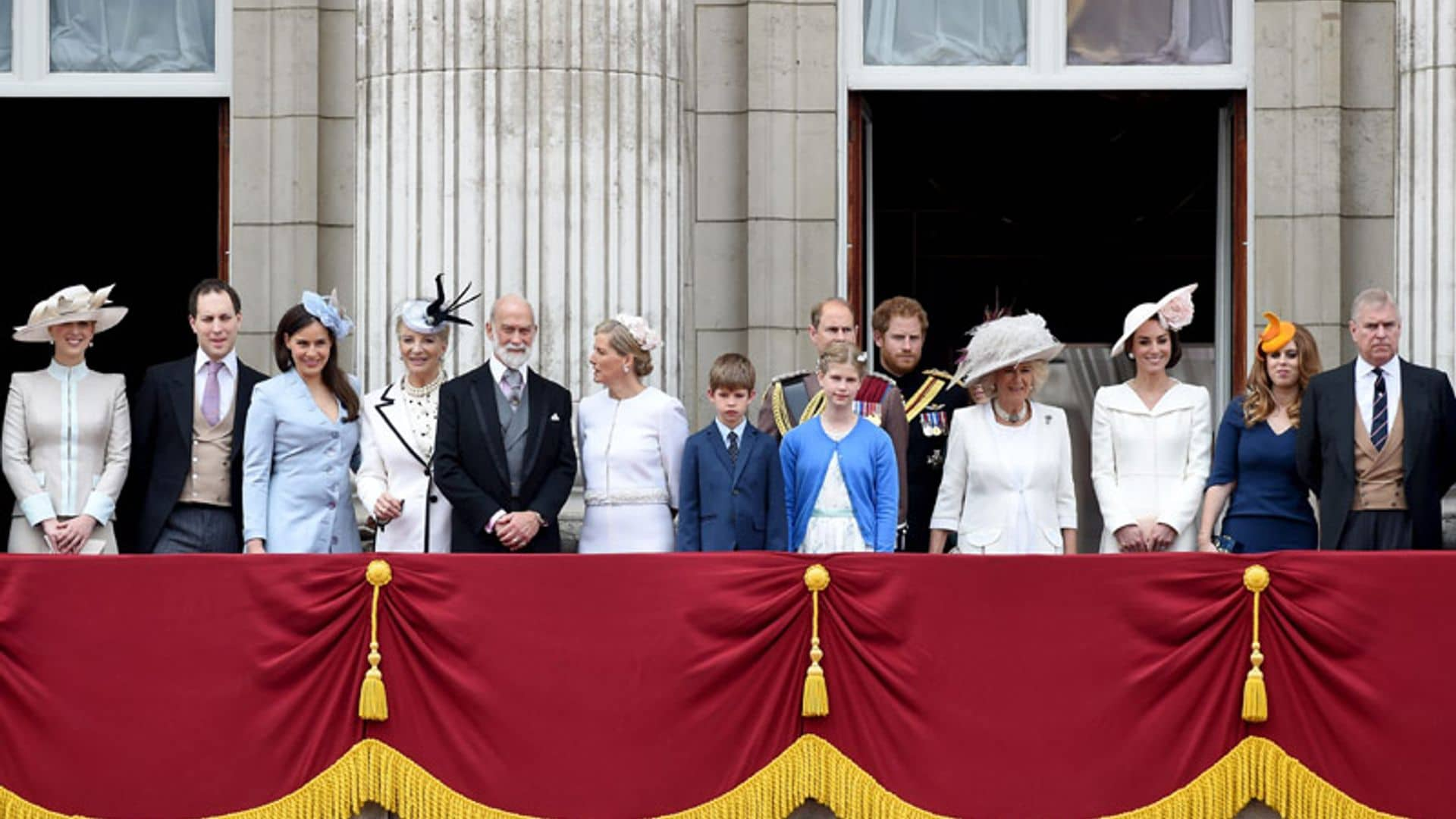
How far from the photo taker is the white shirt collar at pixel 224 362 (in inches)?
443

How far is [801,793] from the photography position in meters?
10.0

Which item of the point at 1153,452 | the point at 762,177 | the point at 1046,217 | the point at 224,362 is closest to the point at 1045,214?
the point at 1046,217

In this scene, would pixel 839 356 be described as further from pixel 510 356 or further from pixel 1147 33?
pixel 1147 33

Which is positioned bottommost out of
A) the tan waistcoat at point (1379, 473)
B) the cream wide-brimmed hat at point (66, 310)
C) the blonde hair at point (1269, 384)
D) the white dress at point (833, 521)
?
the white dress at point (833, 521)

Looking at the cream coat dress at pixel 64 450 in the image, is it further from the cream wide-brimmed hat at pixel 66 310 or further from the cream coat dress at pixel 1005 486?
the cream coat dress at pixel 1005 486

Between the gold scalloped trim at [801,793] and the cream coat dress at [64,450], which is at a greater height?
the cream coat dress at [64,450]

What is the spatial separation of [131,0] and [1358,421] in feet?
24.1

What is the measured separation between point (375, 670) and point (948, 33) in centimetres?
567

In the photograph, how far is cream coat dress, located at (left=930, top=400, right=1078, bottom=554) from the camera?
11156mm

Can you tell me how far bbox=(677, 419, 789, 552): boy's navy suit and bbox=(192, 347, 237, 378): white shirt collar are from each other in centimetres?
213

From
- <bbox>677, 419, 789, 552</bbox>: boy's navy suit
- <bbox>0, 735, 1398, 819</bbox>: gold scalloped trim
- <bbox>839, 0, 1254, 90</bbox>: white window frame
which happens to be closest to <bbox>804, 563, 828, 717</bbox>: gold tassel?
<bbox>0, 735, 1398, 819</bbox>: gold scalloped trim

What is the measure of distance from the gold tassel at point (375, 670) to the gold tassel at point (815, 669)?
1651 millimetres

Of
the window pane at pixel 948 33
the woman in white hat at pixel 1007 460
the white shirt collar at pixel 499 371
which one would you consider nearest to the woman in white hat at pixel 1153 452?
the woman in white hat at pixel 1007 460

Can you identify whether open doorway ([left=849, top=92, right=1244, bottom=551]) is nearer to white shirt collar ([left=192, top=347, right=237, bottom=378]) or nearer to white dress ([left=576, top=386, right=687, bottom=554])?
white dress ([left=576, top=386, right=687, bottom=554])
